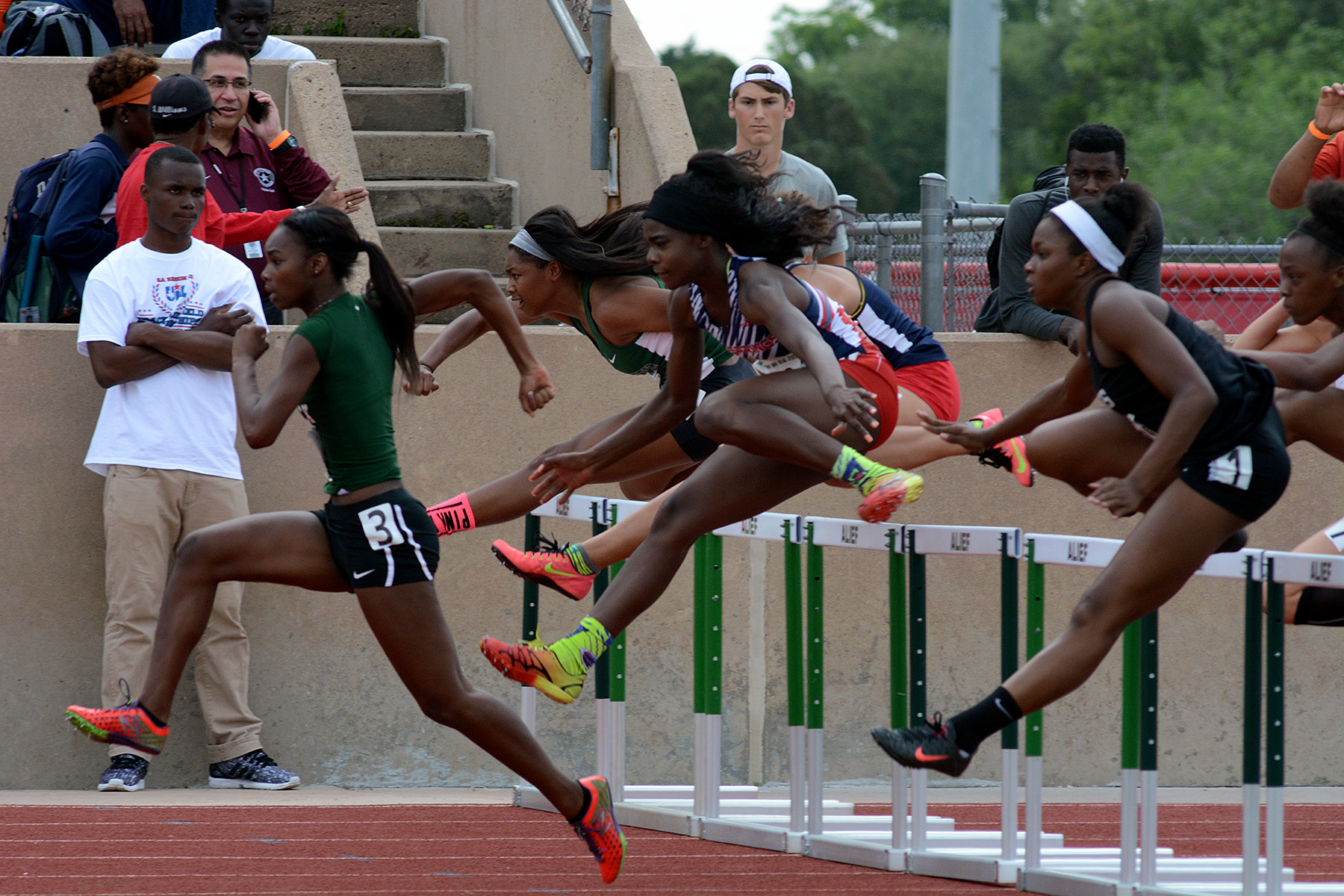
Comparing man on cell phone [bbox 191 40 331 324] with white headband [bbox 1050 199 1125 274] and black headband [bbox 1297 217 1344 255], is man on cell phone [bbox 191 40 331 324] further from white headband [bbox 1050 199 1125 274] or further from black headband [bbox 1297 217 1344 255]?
black headband [bbox 1297 217 1344 255]

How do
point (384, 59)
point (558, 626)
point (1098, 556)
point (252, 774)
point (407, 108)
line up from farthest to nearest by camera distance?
point (384, 59) → point (407, 108) → point (558, 626) → point (252, 774) → point (1098, 556)

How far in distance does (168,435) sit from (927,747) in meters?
3.71

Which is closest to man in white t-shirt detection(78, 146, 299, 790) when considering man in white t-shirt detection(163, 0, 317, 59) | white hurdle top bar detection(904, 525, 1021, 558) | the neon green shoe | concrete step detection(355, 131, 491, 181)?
the neon green shoe

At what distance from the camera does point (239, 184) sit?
830 centimetres

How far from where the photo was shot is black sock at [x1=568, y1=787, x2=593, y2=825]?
219 inches

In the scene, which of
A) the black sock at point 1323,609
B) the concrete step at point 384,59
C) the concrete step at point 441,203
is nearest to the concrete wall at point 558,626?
the black sock at point 1323,609

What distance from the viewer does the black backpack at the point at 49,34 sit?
950 cm

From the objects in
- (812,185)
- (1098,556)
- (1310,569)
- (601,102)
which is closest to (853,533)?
(1098,556)

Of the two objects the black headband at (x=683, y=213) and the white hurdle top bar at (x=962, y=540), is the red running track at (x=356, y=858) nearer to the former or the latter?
the white hurdle top bar at (x=962, y=540)

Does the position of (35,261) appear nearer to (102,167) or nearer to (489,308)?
(102,167)

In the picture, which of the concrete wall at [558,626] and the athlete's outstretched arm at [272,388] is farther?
the concrete wall at [558,626]

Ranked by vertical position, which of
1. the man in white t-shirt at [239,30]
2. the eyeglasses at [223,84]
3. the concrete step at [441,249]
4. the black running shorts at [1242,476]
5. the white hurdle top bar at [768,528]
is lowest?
the white hurdle top bar at [768,528]

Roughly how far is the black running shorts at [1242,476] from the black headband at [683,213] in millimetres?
1675

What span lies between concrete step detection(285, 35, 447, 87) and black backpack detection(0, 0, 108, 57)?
1.77 meters
